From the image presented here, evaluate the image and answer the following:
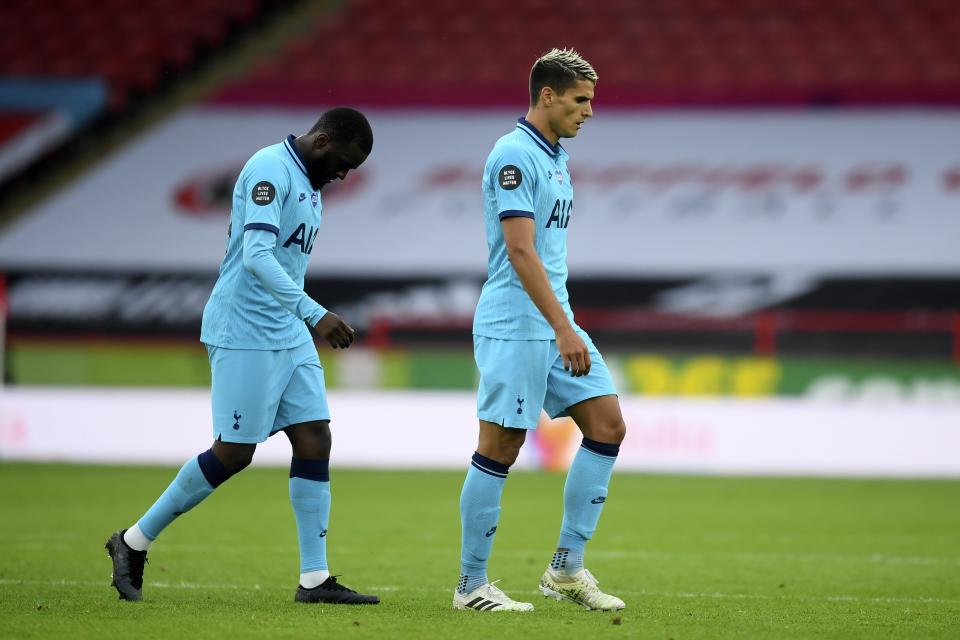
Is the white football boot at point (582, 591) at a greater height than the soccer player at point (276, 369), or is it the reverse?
the soccer player at point (276, 369)

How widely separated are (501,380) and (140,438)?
10.0 m

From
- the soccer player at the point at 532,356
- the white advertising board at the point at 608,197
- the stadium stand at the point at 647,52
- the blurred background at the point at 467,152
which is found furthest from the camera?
the stadium stand at the point at 647,52

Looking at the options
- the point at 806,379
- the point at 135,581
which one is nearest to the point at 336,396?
the point at 806,379

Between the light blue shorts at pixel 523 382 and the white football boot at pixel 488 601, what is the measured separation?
0.67m

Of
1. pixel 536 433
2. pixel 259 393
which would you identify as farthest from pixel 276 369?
pixel 536 433

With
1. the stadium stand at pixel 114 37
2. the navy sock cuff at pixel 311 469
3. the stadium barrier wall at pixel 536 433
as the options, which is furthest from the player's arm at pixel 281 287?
the stadium stand at pixel 114 37

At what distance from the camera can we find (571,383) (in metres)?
5.67

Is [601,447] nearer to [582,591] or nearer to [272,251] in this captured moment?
[582,591]

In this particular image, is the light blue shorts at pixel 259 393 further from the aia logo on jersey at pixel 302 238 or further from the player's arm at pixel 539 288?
the player's arm at pixel 539 288

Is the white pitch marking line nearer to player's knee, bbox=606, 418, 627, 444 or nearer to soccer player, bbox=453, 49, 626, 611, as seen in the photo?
soccer player, bbox=453, 49, 626, 611

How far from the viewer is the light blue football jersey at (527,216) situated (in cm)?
553

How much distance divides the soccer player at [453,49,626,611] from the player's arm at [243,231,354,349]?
0.58 meters

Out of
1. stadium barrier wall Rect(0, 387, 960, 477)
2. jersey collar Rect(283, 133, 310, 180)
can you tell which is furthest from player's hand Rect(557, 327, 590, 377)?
stadium barrier wall Rect(0, 387, 960, 477)

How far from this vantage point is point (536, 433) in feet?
48.0
